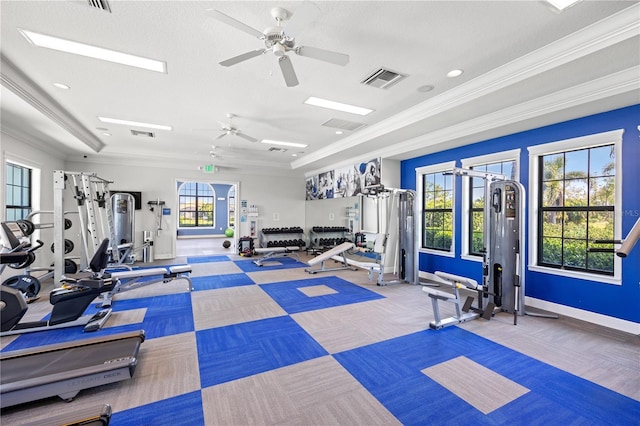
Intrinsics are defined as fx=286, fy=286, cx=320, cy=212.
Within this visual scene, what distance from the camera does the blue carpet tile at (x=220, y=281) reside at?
5.35 meters

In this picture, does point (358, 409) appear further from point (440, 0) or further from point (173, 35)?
point (173, 35)

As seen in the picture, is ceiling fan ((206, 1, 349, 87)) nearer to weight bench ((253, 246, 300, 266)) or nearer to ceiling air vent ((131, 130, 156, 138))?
ceiling air vent ((131, 130, 156, 138))

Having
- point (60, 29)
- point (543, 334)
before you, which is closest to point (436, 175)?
point (543, 334)

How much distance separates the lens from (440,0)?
7.43ft

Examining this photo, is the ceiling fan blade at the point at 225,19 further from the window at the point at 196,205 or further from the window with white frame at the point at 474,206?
the window at the point at 196,205

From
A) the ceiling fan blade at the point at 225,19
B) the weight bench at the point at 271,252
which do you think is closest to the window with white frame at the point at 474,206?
the weight bench at the point at 271,252

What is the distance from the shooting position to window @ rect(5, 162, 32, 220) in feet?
17.2

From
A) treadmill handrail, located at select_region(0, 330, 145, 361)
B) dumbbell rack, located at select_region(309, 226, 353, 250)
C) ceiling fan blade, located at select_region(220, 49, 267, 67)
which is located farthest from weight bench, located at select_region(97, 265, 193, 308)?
dumbbell rack, located at select_region(309, 226, 353, 250)

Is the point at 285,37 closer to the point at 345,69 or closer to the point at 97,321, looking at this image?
the point at 345,69

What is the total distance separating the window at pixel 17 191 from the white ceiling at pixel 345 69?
2.33 feet

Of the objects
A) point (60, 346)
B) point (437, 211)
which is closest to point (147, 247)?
point (60, 346)

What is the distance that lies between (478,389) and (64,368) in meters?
3.34

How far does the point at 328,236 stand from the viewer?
964 centimetres

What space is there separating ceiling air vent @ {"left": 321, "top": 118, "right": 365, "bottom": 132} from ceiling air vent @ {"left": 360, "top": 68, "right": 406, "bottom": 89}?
4.83 feet
